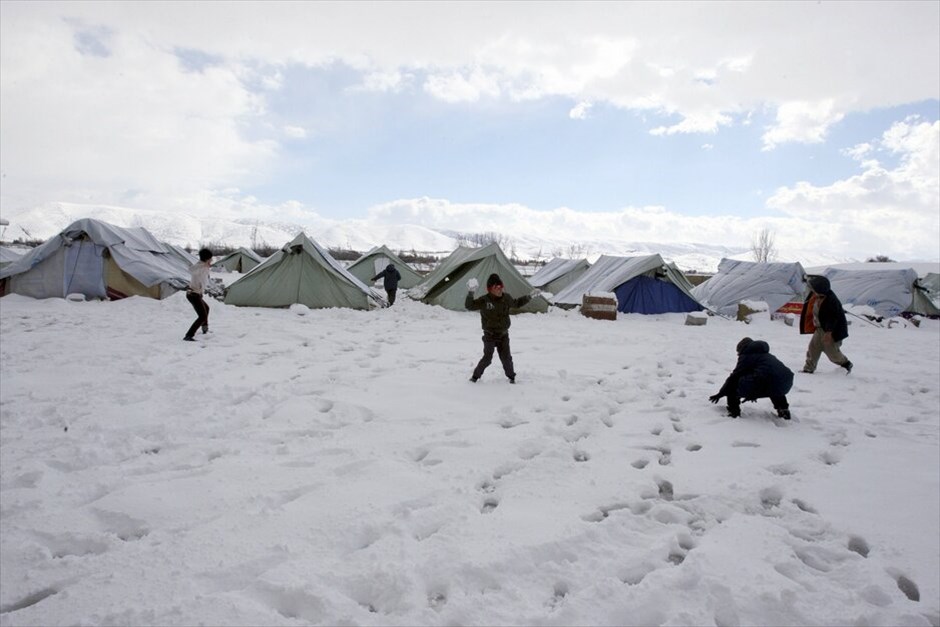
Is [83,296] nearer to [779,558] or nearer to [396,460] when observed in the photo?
[396,460]

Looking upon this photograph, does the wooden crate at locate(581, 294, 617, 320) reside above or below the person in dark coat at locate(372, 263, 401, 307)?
below

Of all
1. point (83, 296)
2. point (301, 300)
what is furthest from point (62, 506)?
point (83, 296)

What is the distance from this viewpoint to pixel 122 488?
350cm

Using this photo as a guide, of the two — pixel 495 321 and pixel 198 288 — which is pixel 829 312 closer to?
pixel 495 321

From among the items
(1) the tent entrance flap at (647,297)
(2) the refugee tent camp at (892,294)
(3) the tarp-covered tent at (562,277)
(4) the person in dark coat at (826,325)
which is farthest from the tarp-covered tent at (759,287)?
(4) the person in dark coat at (826,325)

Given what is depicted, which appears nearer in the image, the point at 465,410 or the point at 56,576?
the point at 56,576

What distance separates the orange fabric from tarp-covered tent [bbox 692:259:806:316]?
31.1 ft

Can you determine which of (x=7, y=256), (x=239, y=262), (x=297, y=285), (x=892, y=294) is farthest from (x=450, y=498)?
(x=239, y=262)

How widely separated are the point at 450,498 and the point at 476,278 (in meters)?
11.6

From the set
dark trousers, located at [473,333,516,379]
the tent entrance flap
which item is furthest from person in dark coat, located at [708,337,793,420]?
the tent entrance flap

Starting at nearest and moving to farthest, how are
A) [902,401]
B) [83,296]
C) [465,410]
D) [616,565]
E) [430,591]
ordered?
[430,591]
[616,565]
[465,410]
[902,401]
[83,296]

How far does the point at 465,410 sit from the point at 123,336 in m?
7.15

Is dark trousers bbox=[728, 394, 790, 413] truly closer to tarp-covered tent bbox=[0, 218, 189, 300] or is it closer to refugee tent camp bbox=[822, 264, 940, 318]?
tarp-covered tent bbox=[0, 218, 189, 300]

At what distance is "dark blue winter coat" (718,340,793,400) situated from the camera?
5110 millimetres
